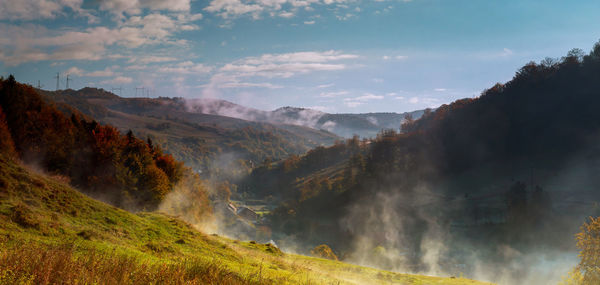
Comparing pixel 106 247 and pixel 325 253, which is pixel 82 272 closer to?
pixel 106 247

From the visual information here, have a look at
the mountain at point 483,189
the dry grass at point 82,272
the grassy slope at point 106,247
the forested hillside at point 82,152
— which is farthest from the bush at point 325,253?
the dry grass at point 82,272

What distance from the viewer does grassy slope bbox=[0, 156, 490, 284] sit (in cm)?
929

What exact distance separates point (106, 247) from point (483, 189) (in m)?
135

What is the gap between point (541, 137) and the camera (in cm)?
14862

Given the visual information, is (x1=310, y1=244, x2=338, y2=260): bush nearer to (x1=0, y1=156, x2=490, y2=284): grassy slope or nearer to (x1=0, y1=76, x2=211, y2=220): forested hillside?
(x1=0, y1=76, x2=211, y2=220): forested hillside

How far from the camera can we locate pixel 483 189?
128 metres

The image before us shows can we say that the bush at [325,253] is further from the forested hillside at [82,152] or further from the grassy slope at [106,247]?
the grassy slope at [106,247]

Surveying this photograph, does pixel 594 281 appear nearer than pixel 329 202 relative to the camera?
Yes

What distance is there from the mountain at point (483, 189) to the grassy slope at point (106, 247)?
240 ft

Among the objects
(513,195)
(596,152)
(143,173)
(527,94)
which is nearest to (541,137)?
(596,152)

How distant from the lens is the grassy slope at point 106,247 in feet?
30.5

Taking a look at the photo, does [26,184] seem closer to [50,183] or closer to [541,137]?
[50,183]

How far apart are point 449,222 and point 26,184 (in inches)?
4438

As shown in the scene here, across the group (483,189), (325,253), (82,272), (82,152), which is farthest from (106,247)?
(483,189)
